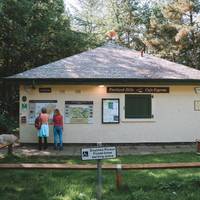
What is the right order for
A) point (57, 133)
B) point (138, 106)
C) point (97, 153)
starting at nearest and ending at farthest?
point (97, 153), point (57, 133), point (138, 106)

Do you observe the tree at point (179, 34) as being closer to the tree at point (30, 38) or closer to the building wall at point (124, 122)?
the tree at point (30, 38)

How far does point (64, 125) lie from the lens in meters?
17.9

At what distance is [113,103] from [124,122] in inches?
37.9

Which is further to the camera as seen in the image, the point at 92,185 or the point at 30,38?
the point at 30,38

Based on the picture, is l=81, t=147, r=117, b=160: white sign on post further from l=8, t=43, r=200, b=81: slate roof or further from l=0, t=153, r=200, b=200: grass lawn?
l=8, t=43, r=200, b=81: slate roof

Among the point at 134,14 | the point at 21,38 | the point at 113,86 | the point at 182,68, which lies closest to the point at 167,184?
the point at 113,86

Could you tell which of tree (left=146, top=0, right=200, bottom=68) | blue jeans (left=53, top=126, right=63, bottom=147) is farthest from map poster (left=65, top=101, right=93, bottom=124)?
tree (left=146, top=0, right=200, bottom=68)

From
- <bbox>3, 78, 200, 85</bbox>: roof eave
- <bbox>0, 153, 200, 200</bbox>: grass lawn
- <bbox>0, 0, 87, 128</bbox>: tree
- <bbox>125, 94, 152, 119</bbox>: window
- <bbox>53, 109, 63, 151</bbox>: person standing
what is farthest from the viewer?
<bbox>0, 0, 87, 128</bbox>: tree

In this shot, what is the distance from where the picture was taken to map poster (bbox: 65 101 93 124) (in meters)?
17.9

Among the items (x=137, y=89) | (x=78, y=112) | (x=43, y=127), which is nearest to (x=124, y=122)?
(x=137, y=89)

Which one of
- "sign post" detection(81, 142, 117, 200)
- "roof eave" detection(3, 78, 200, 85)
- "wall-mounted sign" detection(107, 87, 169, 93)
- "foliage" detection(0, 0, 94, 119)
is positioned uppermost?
"foliage" detection(0, 0, 94, 119)

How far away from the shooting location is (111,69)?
1861 cm

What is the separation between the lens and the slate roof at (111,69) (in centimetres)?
1769

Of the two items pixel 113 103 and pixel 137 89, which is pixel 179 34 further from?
pixel 113 103
